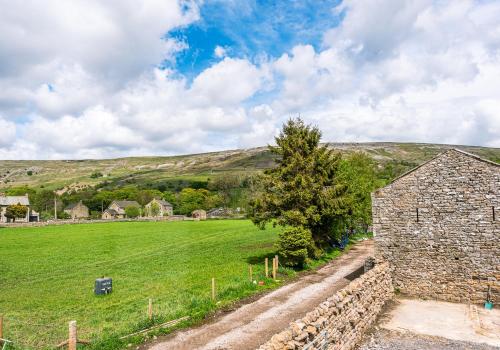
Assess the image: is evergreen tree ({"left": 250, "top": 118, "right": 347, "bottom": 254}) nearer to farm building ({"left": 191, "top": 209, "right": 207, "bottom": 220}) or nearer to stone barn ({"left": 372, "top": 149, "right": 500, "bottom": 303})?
stone barn ({"left": 372, "top": 149, "right": 500, "bottom": 303})

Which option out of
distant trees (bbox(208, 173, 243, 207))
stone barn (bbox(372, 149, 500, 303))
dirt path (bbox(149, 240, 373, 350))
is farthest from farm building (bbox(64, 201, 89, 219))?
stone barn (bbox(372, 149, 500, 303))

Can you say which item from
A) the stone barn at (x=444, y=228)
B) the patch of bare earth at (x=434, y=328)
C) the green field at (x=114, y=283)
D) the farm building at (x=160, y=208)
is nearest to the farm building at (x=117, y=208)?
the farm building at (x=160, y=208)

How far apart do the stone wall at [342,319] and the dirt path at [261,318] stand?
248 cm

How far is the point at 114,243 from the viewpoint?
49.7 metres

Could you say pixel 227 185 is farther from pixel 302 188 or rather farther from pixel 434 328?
pixel 434 328

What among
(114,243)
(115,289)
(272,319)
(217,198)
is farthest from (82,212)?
(272,319)

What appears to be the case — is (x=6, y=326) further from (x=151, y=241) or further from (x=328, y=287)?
(x=151, y=241)

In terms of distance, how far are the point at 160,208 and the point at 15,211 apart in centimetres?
4436

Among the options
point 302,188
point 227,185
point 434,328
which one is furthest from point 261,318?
point 227,185

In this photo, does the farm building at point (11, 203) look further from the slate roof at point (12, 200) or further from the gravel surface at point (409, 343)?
the gravel surface at point (409, 343)

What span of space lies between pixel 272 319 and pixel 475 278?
10820 millimetres

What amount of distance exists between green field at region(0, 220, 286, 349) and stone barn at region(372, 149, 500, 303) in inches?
312

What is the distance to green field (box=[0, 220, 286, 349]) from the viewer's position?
53.9ft

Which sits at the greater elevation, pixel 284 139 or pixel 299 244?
pixel 284 139
